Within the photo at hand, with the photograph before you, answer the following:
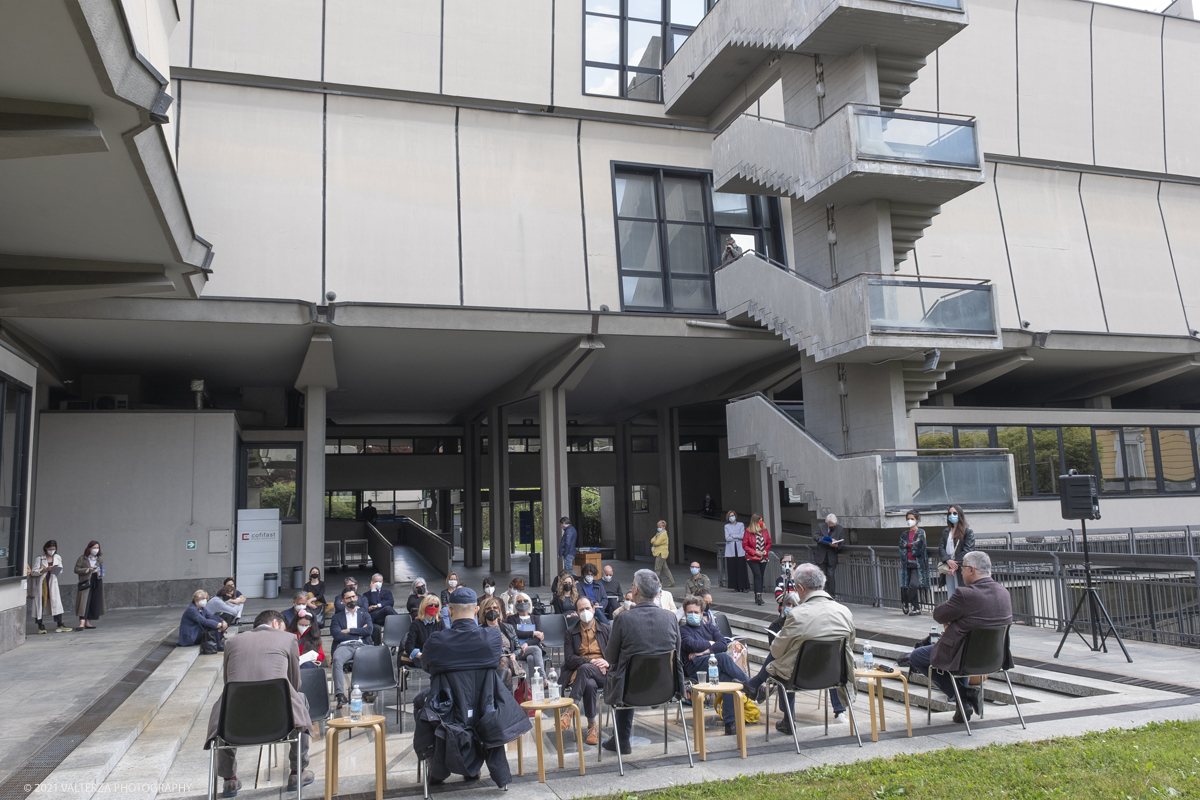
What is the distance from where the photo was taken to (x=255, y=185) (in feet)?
52.1

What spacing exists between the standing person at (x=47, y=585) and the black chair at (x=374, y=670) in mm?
8531

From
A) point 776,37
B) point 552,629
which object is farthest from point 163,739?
point 776,37

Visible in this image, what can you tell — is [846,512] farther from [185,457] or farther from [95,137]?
[185,457]

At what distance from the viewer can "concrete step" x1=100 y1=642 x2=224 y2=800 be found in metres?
5.95

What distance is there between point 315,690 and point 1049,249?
21.3 m

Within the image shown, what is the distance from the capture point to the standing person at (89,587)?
14.2m

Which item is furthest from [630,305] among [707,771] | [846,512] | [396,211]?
[707,771]

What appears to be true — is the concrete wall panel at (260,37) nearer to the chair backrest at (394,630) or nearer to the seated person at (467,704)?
the chair backrest at (394,630)

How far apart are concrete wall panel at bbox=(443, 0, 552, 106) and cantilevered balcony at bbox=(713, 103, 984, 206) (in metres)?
5.71

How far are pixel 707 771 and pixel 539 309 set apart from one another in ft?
39.3

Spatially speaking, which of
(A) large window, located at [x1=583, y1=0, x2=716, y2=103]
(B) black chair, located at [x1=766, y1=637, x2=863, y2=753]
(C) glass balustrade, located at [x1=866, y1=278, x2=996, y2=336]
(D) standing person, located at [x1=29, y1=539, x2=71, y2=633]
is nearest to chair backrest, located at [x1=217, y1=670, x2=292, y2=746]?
(B) black chair, located at [x1=766, y1=637, x2=863, y2=753]

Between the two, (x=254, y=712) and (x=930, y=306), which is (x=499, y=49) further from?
(x=254, y=712)

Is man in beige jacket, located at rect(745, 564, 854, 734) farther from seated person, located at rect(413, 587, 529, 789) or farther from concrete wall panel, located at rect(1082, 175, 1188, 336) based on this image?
concrete wall panel, located at rect(1082, 175, 1188, 336)

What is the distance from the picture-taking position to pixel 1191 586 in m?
9.30
